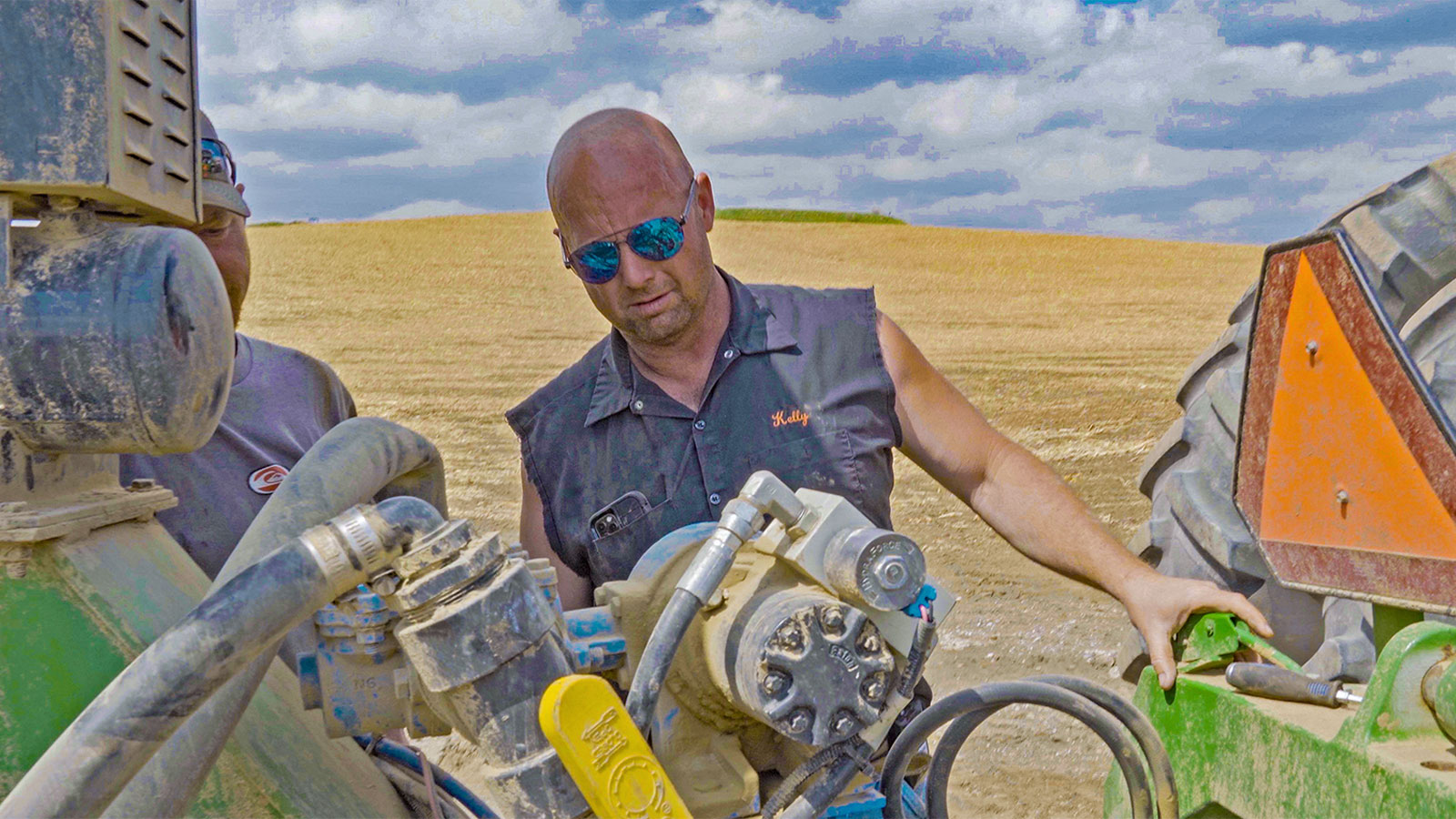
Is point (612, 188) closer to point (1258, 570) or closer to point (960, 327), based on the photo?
point (1258, 570)

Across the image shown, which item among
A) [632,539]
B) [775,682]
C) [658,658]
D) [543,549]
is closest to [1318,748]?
[775,682]

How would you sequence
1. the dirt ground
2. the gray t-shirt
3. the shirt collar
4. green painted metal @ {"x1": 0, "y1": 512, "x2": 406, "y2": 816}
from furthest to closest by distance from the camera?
the dirt ground, the shirt collar, the gray t-shirt, green painted metal @ {"x1": 0, "y1": 512, "x2": 406, "y2": 816}

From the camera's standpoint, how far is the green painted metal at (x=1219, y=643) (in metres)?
1.80

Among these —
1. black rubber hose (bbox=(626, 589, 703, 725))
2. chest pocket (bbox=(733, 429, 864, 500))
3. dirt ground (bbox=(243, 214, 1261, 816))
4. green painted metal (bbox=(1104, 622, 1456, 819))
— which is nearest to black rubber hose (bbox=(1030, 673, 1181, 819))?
green painted metal (bbox=(1104, 622, 1456, 819))

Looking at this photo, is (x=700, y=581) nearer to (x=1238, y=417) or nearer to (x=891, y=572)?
(x=891, y=572)

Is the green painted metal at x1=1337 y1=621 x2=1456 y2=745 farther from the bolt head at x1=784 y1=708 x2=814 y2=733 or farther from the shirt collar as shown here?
the shirt collar

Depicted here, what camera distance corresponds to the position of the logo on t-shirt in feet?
8.04

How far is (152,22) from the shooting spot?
47.0 inches

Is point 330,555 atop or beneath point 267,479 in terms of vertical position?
atop

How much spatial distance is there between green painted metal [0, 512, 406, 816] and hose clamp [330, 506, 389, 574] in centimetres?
30

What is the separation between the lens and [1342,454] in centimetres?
177

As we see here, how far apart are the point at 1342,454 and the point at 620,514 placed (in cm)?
129

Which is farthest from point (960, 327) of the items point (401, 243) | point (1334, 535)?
point (1334, 535)

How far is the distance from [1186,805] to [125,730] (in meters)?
1.48
